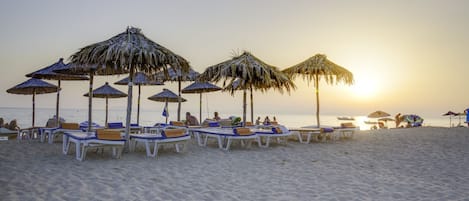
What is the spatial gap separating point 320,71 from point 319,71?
4 centimetres

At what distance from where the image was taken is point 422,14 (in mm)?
12914

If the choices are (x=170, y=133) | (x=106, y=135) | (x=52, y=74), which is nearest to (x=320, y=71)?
(x=170, y=133)

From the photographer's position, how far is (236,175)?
4.94 meters

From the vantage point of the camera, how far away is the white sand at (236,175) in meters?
3.76

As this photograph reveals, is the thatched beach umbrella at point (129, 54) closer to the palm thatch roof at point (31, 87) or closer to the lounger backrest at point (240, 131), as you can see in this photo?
the lounger backrest at point (240, 131)

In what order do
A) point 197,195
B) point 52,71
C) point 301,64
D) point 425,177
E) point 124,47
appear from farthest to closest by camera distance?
point 301,64, point 52,71, point 124,47, point 425,177, point 197,195

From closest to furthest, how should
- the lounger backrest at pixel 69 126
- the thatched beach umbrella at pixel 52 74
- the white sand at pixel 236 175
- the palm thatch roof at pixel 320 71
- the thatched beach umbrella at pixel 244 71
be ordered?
the white sand at pixel 236 175 → the lounger backrest at pixel 69 126 → the thatched beach umbrella at pixel 52 74 → the thatched beach umbrella at pixel 244 71 → the palm thatch roof at pixel 320 71

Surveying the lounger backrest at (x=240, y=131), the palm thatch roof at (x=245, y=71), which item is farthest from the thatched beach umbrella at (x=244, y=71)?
the lounger backrest at (x=240, y=131)

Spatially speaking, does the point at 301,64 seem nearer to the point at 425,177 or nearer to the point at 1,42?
the point at 425,177

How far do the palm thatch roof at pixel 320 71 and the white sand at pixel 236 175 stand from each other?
3825 millimetres

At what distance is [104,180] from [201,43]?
13.0 meters

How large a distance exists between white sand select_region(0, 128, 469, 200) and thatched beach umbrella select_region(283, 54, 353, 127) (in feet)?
12.5

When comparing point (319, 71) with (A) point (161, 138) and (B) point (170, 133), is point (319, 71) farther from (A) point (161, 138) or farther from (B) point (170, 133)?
(A) point (161, 138)

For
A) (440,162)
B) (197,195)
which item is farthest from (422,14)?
(197,195)
